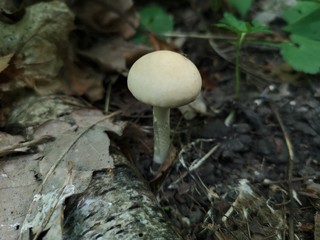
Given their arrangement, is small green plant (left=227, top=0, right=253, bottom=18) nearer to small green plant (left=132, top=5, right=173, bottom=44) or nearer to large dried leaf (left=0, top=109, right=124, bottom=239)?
small green plant (left=132, top=5, right=173, bottom=44)

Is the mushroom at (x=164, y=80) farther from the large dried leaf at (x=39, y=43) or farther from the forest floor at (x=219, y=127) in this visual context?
the large dried leaf at (x=39, y=43)

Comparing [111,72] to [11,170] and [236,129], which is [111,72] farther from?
[11,170]

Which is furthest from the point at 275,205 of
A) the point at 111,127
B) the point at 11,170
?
the point at 11,170

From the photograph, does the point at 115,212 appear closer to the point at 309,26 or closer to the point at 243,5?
the point at 309,26

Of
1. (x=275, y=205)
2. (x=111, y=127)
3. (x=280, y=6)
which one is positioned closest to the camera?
(x=275, y=205)

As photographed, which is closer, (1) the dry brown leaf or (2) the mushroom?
(2) the mushroom

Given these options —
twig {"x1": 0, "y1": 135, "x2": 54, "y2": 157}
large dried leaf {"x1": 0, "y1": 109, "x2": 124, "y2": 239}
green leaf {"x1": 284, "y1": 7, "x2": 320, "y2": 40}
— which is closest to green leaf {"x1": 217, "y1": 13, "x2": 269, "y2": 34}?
green leaf {"x1": 284, "y1": 7, "x2": 320, "y2": 40}
